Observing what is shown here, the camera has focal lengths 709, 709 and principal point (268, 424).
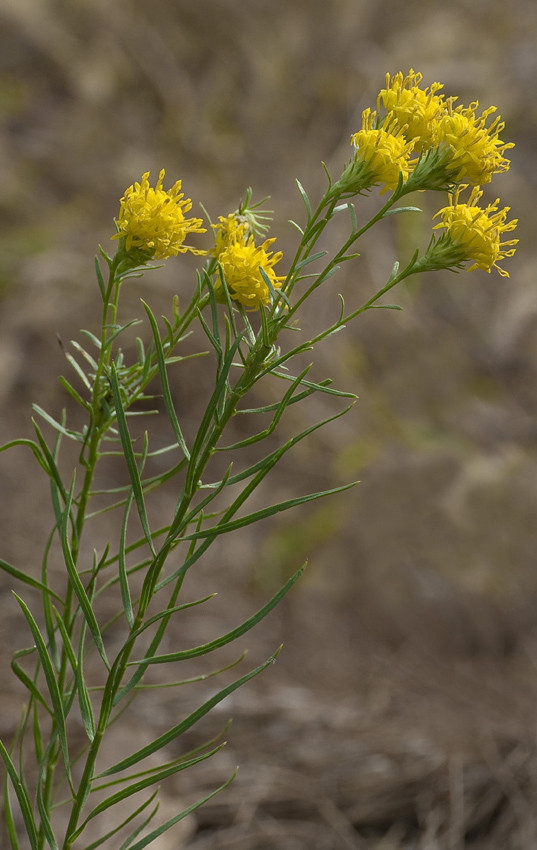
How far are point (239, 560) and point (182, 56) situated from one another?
2913 mm

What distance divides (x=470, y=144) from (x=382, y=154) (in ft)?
0.22

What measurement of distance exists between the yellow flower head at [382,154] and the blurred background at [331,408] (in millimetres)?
1249

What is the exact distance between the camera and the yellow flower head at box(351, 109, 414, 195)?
520mm

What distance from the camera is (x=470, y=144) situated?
52 cm

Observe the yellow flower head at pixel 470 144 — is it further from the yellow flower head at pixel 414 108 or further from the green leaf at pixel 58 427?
the green leaf at pixel 58 427

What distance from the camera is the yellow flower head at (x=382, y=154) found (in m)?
0.52

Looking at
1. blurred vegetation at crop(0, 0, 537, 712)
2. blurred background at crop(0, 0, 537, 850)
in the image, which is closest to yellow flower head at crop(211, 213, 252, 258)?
blurred background at crop(0, 0, 537, 850)

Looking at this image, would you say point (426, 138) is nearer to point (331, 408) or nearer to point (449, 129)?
point (449, 129)

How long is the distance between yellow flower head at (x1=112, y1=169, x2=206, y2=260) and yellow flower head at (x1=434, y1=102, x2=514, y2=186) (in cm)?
19

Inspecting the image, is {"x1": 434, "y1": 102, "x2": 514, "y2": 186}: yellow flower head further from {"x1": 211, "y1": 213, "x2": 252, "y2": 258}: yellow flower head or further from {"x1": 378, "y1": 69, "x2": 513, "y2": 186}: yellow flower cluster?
{"x1": 211, "y1": 213, "x2": 252, "y2": 258}: yellow flower head

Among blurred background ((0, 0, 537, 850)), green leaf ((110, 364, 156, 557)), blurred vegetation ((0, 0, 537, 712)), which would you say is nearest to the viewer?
green leaf ((110, 364, 156, 557))

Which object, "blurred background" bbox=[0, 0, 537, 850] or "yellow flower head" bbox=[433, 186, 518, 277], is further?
"blurred background" bbox=[0, 0, 537, 850]

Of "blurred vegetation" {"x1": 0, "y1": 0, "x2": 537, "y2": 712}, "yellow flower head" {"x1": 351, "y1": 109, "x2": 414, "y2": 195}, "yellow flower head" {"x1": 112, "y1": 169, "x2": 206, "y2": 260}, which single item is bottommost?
"yellow flower head" {"x1": 351, "y1": 109, "x2": 414, "y2": 195}

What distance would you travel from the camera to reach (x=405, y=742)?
1519mm
